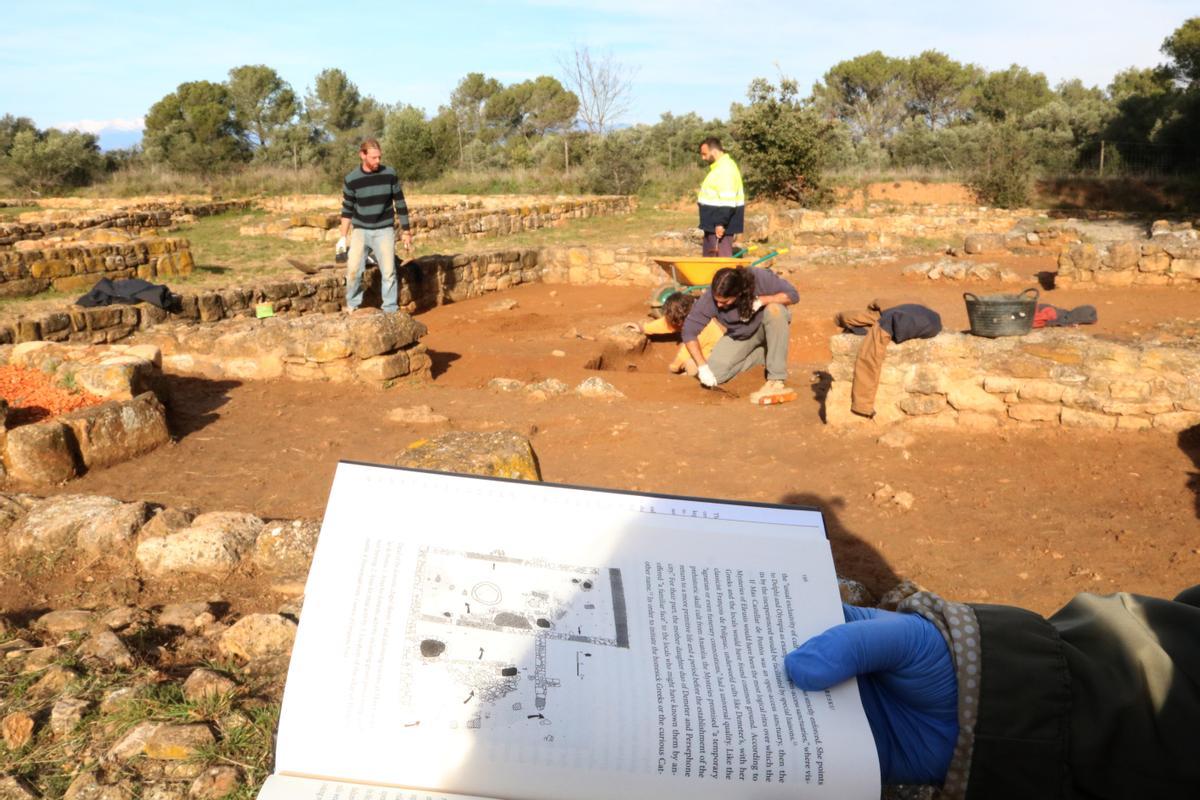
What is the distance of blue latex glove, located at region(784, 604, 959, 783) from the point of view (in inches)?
58.7

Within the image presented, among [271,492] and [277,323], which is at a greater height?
[277,323]

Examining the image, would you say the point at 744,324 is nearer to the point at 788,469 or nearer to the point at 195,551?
the point at 788,469

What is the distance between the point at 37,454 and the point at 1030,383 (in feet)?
19.9

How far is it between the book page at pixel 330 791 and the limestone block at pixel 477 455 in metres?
2.43

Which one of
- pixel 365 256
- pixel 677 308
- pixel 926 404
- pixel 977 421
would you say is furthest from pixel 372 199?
pixel 977 421

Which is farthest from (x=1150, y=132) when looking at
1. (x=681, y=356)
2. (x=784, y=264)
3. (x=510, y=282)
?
(x=681, y=356)

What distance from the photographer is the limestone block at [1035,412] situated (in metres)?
5.90

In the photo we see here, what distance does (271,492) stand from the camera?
5207 mm

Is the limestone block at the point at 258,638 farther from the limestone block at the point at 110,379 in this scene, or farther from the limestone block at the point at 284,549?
the limestone block at the point at 110,379

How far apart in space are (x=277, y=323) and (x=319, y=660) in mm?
7273

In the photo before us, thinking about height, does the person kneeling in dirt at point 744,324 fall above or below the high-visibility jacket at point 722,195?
below

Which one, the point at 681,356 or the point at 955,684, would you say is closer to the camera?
the point at 955,684

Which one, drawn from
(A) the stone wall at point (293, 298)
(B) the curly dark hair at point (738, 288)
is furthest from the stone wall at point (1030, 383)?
(A) the stone wall at point (293, 298)

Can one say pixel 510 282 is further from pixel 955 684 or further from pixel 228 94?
pixel 228 94
